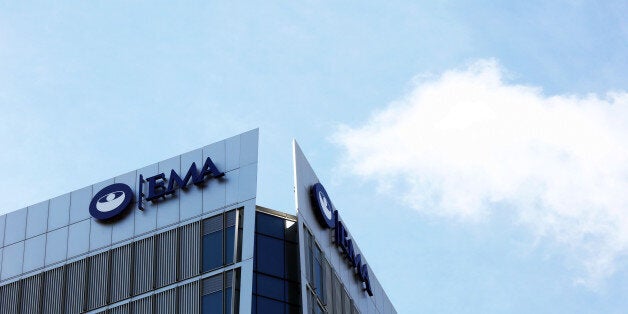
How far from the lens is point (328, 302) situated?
103m

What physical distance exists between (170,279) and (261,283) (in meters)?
5.73

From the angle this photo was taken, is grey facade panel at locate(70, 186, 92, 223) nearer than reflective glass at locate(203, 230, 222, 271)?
No

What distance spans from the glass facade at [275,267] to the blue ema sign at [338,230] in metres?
3.73

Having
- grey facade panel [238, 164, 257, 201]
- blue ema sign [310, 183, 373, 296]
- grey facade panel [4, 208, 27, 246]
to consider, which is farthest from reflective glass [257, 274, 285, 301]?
grey facade panel [4, 208, 27, 246]

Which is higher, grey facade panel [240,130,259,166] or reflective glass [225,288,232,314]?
grey facade panel [240,130,259,166]

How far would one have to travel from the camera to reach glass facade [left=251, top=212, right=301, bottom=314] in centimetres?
9706

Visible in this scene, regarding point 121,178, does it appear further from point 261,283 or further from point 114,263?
point 261,283

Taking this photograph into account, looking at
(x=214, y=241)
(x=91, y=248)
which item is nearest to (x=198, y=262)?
(x=214, y=241)

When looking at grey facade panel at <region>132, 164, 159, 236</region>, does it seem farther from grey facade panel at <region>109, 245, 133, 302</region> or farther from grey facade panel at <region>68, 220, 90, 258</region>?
grey facade panel at <region>68, 220, 90, 258</region>

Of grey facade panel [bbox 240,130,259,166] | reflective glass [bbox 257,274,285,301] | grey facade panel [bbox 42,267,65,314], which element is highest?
grey facade panel [bbox 240,130,259,166]

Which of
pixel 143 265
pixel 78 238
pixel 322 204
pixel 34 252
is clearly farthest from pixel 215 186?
pixel 34 252

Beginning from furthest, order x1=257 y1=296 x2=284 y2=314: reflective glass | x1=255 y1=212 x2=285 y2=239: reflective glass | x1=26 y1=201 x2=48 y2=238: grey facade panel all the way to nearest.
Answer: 1. x1=26 y1=201 x2=48 y2=238: grey facade panel
2. x1=255 y1=212 x2=285 y2=239: reflective glass
3. x1=257 y1=296 x2=284 y2=314: reflective glass

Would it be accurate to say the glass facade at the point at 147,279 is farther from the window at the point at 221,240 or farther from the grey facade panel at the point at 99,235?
the grey facade panel at the point at 99,235

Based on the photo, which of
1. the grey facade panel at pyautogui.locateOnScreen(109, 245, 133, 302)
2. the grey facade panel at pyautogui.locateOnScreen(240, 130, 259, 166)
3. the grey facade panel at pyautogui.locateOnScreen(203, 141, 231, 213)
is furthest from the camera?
the grey facade panel at pyautogui.locateOnScreen(240, 130, 259, 166)
